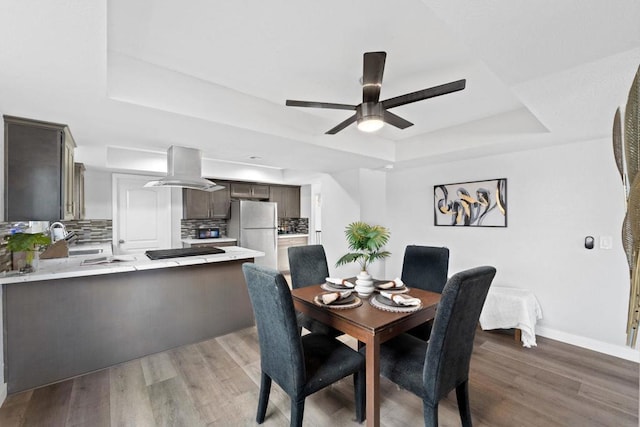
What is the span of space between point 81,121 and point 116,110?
491mm

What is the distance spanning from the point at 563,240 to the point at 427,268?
5.13 ft

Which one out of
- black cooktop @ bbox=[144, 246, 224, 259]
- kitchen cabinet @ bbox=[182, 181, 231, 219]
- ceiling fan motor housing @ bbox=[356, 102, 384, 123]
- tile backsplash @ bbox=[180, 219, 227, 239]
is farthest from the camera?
tile backsplash @ bbox=[180, 219, 227, 239]

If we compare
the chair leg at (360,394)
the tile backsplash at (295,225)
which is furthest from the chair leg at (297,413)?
the tile backsplash at (295,225)

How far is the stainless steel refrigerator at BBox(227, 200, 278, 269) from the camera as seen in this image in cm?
523

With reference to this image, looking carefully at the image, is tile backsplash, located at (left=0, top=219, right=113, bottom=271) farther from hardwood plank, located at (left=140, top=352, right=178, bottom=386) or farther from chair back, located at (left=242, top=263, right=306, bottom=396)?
chair back, located at (left=242, top=263, right=306, bottom=396)

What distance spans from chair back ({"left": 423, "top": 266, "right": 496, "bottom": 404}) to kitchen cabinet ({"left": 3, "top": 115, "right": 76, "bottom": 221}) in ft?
9.53

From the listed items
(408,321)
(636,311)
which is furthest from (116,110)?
(636,311)

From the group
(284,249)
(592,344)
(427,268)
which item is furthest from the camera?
(284,249)

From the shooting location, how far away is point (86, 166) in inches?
156

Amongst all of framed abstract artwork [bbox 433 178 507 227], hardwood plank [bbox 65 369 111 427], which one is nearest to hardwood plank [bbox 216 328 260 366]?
hardwood plank [bbox 65 369 111 427]

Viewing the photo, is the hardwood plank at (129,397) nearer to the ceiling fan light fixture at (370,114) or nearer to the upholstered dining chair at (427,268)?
the upholstered dining chair at (427,268)

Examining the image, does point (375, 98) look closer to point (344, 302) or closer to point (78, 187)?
point (344, 302)

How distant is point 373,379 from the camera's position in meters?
1.51

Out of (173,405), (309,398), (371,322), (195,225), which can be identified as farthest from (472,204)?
(195,225)
